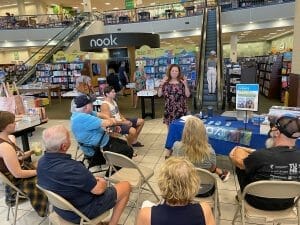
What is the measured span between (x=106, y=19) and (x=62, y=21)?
2627 millimetres

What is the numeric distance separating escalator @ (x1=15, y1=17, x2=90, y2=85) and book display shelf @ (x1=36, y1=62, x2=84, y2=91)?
14.6 inches

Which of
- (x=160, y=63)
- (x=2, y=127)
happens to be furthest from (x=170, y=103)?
(x=160, y=63)

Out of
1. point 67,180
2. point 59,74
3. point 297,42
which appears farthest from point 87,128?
point 59,74

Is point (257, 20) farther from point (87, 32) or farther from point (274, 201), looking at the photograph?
point (274, 201)

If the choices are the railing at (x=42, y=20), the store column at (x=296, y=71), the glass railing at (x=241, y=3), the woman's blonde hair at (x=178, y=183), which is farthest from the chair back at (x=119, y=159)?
the railing at (x=42, y=20)

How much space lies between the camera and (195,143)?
7.95ft

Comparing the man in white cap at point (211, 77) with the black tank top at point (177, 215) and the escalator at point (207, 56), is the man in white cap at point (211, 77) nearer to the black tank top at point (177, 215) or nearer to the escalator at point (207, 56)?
the escalator at point (207, 56)

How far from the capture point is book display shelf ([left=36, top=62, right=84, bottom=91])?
12812mm

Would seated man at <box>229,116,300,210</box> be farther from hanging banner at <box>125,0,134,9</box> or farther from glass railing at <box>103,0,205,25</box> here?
hanging banner at <box>125,0,134,9</box>

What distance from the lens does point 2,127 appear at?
265 cm

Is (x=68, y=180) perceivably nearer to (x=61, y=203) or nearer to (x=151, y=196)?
(x=61, y=203)

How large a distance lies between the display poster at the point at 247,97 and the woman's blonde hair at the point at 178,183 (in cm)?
205

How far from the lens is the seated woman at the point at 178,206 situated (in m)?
1.42

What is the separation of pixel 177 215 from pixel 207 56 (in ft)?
28.4
